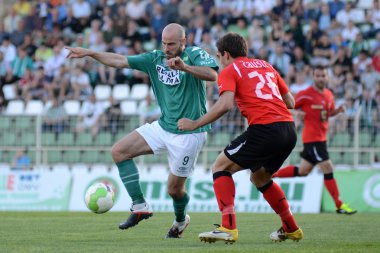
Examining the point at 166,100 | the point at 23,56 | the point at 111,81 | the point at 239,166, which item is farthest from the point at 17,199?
the point at 239,166

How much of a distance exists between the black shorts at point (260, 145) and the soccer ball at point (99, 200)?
2.39 metres

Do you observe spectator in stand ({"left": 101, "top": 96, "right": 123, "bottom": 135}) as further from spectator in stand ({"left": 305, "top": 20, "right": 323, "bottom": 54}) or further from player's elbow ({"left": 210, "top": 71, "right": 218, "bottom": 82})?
player's elbow ({"left": 210, "top": 71, "right": 218, "bottom": 82})

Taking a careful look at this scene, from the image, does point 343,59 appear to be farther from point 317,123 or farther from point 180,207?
point 180,207

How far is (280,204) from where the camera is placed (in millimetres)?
9953

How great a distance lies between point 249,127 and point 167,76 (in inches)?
64.4

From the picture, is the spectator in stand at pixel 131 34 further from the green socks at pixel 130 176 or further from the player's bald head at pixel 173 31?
the player's bald head at pixel 173 31

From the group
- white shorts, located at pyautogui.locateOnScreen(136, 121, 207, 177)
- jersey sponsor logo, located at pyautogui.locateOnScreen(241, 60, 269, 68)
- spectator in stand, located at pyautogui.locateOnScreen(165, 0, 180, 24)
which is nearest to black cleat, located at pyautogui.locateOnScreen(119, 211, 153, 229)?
white shorts, located at pyautogui.locateOnScreen(136, 121, 207, 177)

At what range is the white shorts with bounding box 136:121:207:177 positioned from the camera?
10859 mm

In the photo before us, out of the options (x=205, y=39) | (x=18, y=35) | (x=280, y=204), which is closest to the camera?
(x=280, y=204)

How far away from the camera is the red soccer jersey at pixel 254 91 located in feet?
31.6

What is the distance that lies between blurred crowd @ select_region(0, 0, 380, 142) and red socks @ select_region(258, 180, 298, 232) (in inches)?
380

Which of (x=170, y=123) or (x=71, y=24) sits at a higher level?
(x=71, y=24)

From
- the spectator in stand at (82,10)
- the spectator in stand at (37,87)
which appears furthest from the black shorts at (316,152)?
the spectator in stand at (82,10)

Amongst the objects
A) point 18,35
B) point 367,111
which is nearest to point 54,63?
point 18,35
